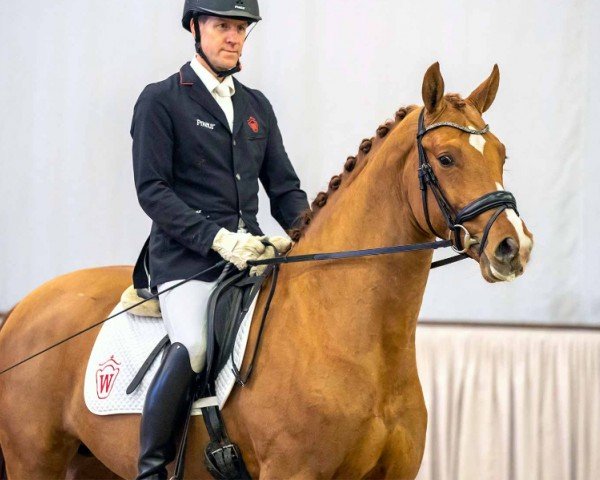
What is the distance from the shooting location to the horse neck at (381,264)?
90.1 inches

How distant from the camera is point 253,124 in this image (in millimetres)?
2795

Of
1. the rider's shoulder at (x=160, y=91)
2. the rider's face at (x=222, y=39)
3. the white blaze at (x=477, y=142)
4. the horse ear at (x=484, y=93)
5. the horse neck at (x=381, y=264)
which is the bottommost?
the horse neck at (x=381, y=264)

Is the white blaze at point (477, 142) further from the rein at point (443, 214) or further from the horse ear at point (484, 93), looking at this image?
the horse ear at point (484, 93)

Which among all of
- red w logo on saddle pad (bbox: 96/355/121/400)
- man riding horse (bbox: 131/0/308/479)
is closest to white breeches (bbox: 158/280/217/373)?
man riding horse (bbox: 131/0/308/479)

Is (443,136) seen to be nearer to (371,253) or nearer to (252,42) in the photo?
(371,253)

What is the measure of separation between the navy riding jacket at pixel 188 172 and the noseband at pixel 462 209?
57cm

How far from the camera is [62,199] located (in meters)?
5.06

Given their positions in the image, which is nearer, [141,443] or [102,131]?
[141,443]

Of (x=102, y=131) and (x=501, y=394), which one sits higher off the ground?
(x=102, y=131)

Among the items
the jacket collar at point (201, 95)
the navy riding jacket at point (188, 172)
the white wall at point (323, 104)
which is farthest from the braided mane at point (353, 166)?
the white wall at point (323, 104)

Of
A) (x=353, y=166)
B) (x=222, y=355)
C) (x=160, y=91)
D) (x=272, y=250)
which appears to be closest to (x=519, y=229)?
(x=353, y=166)

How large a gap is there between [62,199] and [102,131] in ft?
1.45

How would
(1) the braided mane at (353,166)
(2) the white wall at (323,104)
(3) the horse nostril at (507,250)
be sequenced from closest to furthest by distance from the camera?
(3) the horse nostril at (507,250)
(1) the braided mane at (353,166)
(2) the white wall at (323,104)

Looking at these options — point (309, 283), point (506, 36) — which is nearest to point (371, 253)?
point (309, 283)
